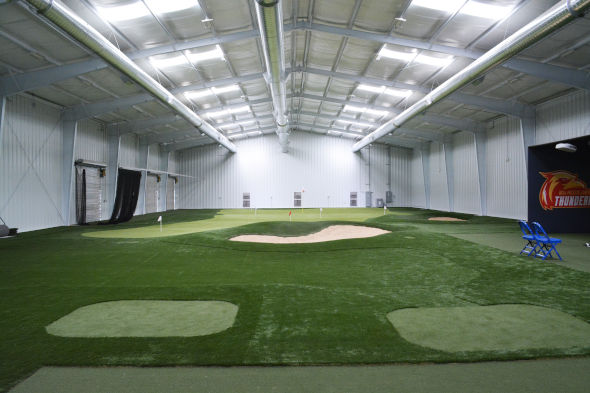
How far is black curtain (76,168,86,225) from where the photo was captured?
57.4 ft

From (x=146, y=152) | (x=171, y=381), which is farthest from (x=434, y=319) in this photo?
(x=146, y=152)

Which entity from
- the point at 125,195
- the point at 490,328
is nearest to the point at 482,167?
the point at 490,328

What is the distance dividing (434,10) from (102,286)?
12021mm

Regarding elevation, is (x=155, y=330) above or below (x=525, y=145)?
below

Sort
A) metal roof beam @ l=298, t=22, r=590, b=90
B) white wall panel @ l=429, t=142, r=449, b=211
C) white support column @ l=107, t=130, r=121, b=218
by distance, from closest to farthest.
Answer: metal roof beam @ l=298, t=22, r=590, b=90 → white support column @ l=107, t=130, r=121, b=218 → white wall panel @ l=429, t=142, r=449, b=211

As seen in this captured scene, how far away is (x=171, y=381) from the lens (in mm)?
2920

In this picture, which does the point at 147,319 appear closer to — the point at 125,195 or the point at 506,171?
the point at 125,195

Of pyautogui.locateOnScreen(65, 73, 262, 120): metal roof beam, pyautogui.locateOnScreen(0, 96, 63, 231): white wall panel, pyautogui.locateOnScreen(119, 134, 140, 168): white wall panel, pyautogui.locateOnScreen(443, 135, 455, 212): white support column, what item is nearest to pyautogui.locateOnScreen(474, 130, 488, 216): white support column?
pyautogui.locateOnScreen(443, 135, 455, 212): white support column

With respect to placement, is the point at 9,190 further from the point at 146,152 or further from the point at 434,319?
the point at 434,319

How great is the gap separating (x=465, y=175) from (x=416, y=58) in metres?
13.7

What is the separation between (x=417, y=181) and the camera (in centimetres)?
3234

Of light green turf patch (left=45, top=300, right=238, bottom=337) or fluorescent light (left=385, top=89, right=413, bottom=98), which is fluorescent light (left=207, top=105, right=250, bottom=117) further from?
light green turf patch (left=45, top=300, right=238, bottom=337)

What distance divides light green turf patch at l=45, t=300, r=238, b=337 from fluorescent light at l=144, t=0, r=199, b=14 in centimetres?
902

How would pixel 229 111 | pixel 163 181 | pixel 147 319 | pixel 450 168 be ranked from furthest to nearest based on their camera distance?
pixel 163 181
pixel 450 168
pixel 229 111
pixel 147 319
